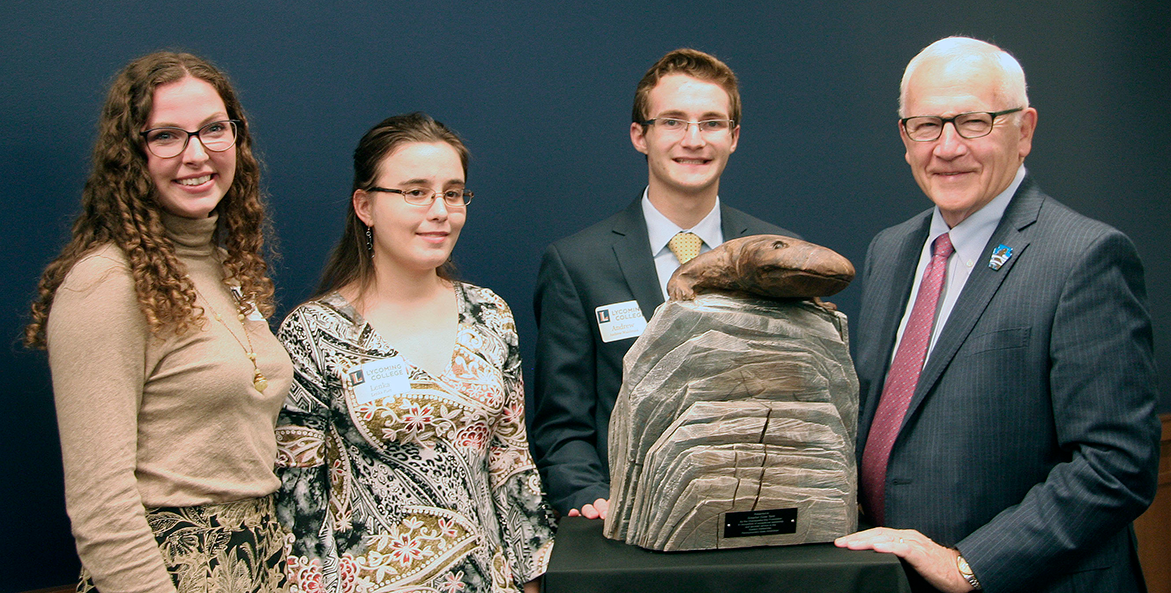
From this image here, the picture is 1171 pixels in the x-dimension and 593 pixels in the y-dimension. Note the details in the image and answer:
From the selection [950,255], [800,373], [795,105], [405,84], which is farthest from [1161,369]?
[405,84]

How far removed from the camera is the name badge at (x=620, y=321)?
2141 mm

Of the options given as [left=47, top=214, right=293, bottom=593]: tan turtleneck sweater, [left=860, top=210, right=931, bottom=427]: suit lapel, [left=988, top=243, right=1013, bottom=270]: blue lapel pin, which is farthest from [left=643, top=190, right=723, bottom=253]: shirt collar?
[left=47, top=214, right=293, bottom=593]: tan turtleneck sweater

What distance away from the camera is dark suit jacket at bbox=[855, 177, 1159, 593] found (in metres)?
1.61

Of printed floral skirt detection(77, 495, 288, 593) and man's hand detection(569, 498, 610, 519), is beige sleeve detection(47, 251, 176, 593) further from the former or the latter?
man's hand detection(569, 498, 610, 519)

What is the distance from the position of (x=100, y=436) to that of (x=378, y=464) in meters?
0.55

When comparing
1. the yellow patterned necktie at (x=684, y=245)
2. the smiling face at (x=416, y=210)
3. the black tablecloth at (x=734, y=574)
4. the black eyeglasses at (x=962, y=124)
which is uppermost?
the black eyeglasses at (x=962, y=124)

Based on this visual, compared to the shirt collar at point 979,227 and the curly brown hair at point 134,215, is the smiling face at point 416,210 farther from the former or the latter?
the shirt collar at point 979,227

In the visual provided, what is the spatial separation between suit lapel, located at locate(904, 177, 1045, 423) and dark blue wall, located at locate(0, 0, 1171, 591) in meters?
1.44

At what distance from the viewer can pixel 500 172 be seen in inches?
116

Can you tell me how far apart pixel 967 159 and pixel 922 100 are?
16 cm

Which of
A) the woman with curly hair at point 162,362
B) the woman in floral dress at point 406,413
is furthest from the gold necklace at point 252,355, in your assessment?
the woman in floral dress at point 406,413

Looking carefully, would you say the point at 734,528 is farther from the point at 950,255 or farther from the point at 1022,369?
the point at 950,255

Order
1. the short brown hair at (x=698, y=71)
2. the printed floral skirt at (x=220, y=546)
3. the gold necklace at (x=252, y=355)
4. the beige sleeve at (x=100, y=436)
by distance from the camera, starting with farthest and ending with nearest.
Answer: the short brown hair at (x=698, y=71) → the gold necklace at (x=252, y=355) → the printed floral skirt at (x=220, y=546) → the beige sleeve at (x=100, y=436)

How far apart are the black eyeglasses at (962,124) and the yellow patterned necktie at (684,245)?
630 mm
